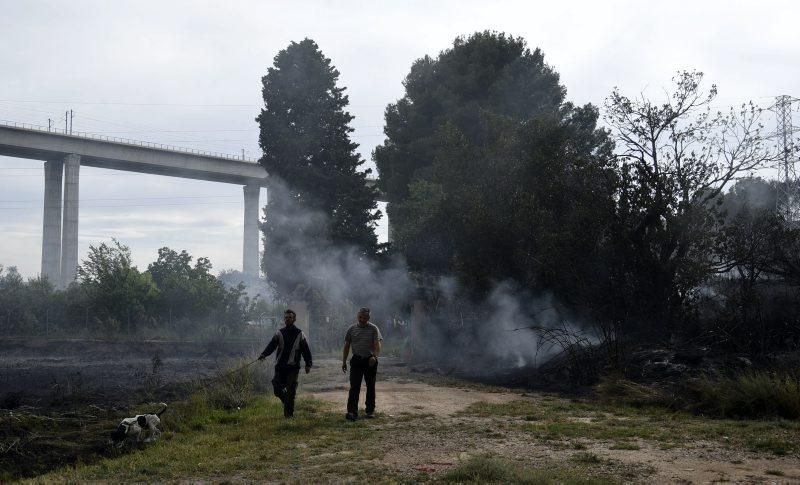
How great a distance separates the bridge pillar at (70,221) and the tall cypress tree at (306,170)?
22.4 meters

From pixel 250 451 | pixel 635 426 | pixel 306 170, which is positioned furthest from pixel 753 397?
pixel 306 170

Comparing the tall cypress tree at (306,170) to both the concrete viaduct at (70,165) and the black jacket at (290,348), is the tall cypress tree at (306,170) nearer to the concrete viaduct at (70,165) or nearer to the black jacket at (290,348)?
the concrete viaduct at (70,165)

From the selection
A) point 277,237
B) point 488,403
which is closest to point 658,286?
point 488,403

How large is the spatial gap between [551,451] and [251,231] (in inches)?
2618

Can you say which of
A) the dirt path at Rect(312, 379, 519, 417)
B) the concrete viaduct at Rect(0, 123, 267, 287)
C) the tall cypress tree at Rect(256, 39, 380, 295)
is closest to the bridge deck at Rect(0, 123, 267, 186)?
the concrete viaduct at Rect(0, 123, 267, 287)

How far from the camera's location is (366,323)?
46.7ft

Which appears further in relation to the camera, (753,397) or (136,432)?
(753,397)

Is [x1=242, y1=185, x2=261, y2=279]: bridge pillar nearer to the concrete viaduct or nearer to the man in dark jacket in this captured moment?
the concrete viaduct

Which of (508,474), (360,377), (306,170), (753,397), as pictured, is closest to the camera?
(508,474)

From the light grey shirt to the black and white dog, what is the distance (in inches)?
139

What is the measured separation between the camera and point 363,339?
14070 millimetres

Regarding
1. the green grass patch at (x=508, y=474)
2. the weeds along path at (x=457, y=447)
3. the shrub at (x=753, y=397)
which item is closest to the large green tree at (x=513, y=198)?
the weeds along path at (x=457, y=447)

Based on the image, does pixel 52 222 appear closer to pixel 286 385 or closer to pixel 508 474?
pixel 286 385

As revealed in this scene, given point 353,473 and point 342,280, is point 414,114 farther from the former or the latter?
point 353,473
